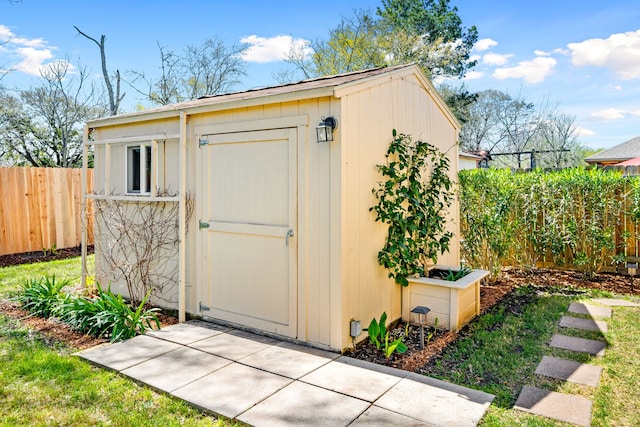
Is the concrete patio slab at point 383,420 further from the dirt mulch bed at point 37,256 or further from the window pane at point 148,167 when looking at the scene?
the dirt mulch bed at point 37,256

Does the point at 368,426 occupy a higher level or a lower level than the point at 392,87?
lower

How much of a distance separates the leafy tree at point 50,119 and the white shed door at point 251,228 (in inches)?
477

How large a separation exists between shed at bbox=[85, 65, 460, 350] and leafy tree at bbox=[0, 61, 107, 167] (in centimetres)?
1111

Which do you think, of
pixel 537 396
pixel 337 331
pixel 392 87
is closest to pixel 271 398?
pixel 337 331

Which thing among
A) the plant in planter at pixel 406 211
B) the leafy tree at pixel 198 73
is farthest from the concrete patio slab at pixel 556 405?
the leafy tree at pixel 198 73

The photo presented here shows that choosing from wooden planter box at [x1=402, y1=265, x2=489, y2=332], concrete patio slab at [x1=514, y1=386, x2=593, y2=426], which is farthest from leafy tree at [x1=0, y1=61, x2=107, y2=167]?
concrete patio slab at [x1=514, y1=386, x2=593, y2=426]

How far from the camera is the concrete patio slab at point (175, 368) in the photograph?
9.83ft

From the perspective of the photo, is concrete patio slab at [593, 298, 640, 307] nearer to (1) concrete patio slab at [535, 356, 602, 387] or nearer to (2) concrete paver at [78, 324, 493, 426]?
(1) concrete patio slab at [535, 356, 602, 387]

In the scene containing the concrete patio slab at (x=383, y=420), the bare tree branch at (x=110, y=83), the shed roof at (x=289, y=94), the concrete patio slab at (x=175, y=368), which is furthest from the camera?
the bare tree branch at (x=110, y=83)

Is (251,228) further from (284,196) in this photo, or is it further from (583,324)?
(583,324)

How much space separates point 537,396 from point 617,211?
4498 mm

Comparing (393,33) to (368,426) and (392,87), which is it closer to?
(392,87)

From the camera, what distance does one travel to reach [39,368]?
3260 millimetres

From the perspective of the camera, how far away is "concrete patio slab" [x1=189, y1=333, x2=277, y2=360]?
11.5 ft
